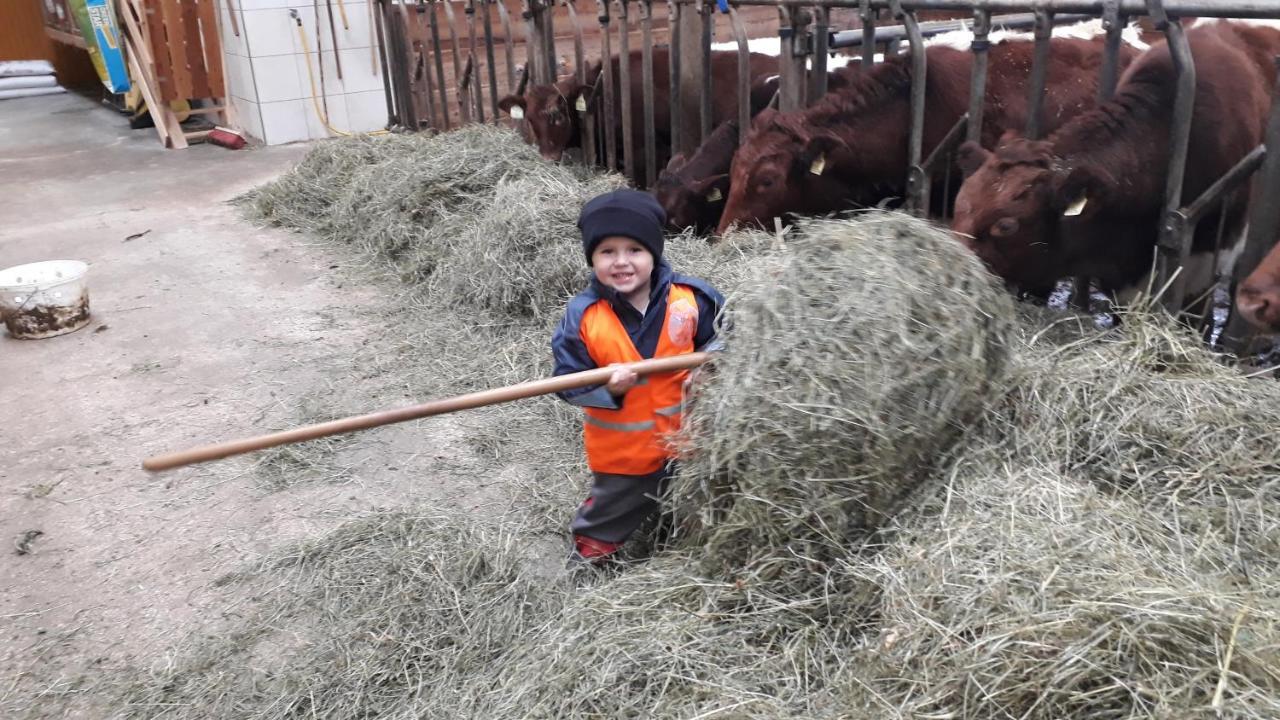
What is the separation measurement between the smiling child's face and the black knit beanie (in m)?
0.03

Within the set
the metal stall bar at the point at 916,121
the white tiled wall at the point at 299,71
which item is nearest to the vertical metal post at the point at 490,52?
the white tiled wall at the point at 299,71

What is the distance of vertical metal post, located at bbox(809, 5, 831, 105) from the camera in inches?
221

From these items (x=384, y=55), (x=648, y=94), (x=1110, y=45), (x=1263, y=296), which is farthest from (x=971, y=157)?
→ (x=384, y=55)

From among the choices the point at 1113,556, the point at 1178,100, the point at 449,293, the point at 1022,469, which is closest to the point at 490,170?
the point at 449,293

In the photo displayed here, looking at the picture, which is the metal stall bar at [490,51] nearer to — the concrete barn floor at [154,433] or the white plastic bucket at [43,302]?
the concrete barn floor at [154,433]

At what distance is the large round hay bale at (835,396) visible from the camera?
7.84 ft

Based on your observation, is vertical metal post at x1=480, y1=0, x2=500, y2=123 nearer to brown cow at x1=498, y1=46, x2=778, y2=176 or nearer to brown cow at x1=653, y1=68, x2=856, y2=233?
brown cow at x1=498, y1=46, x2=778, y2=176

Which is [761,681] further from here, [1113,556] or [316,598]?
[316,598]

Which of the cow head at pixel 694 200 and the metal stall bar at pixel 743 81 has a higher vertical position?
the metal stall bar at pixel 743 81

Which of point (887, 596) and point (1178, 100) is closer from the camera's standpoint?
point (887, 596)

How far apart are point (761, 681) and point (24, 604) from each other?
2.54 meters

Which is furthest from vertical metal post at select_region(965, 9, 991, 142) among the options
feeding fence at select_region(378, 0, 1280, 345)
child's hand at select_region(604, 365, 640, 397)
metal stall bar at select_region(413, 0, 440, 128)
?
metal stall bar at select_region(413, 0, 440, 128)

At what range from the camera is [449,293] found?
586 cm

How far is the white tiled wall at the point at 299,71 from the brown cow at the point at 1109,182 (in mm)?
8787
